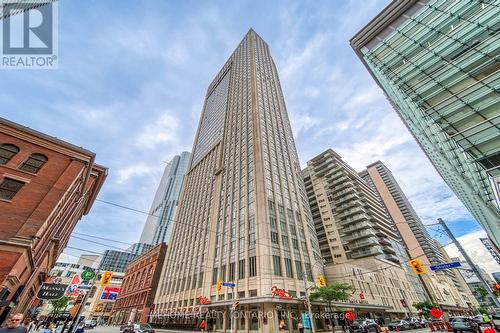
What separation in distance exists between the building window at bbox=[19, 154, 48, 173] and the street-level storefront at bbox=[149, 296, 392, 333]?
85.4ft

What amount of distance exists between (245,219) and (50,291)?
2886 centimetres

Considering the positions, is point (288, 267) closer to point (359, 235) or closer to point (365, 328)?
point (365, 328)

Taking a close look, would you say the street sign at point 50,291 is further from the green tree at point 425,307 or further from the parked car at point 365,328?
the green tree at point 425,307

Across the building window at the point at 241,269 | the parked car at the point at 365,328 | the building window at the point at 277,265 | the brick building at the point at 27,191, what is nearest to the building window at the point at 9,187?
the brick building at the point at 27,191

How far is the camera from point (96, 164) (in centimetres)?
3441

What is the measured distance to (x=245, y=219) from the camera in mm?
39000

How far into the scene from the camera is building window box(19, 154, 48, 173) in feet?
71.4

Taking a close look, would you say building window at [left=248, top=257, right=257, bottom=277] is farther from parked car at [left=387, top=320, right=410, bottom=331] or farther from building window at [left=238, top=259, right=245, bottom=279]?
parked car at [left=387, top=320, right=410, bottom=331]

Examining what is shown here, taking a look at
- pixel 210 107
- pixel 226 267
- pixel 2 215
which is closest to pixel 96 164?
pixel 2 215

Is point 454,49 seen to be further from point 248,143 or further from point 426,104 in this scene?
point 248,143

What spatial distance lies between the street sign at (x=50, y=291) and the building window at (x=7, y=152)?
16.6m

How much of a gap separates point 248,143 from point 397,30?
33104 millimetres

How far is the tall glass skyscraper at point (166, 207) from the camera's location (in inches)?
6521

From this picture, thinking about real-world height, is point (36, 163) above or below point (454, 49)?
below
